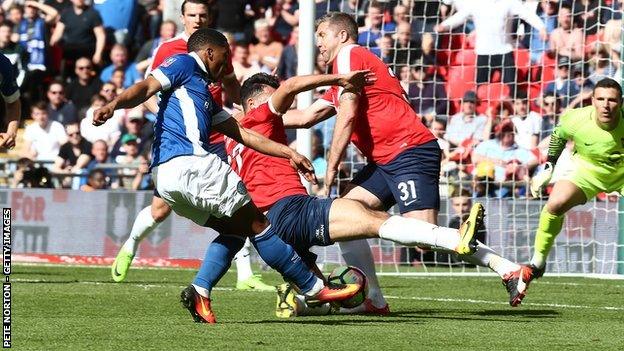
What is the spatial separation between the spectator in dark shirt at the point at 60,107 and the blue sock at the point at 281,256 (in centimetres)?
1308

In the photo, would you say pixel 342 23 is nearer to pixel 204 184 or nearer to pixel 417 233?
pixel 417 233

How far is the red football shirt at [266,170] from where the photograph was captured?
9305 millimetres

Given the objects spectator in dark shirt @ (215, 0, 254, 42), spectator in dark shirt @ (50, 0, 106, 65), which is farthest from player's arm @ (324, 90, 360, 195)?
spectator in dark shirt @ (50, 0, 106, 65)

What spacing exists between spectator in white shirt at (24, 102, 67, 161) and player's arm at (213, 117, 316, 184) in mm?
12352

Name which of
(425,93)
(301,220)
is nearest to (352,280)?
(301,220)

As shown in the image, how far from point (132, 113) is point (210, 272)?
12011 millimetres

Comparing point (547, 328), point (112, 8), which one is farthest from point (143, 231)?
point (112, 8)

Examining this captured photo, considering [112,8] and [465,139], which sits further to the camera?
[112,8]

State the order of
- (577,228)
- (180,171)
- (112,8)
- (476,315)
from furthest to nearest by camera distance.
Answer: (112,8) → (577,228) → (476,315) → (180,171)

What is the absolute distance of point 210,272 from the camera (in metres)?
8.35

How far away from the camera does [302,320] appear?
867 cm

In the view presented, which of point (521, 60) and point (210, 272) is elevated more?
point (521, 60)

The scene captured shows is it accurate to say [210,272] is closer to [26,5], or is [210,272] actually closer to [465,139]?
[465,139]

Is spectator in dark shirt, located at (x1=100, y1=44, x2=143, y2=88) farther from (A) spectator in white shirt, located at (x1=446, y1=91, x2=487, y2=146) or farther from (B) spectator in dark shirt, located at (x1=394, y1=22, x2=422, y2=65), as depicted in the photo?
(A) spectator in white shirt, located at (x1=446, y1=91, x2=487, y2=146)
